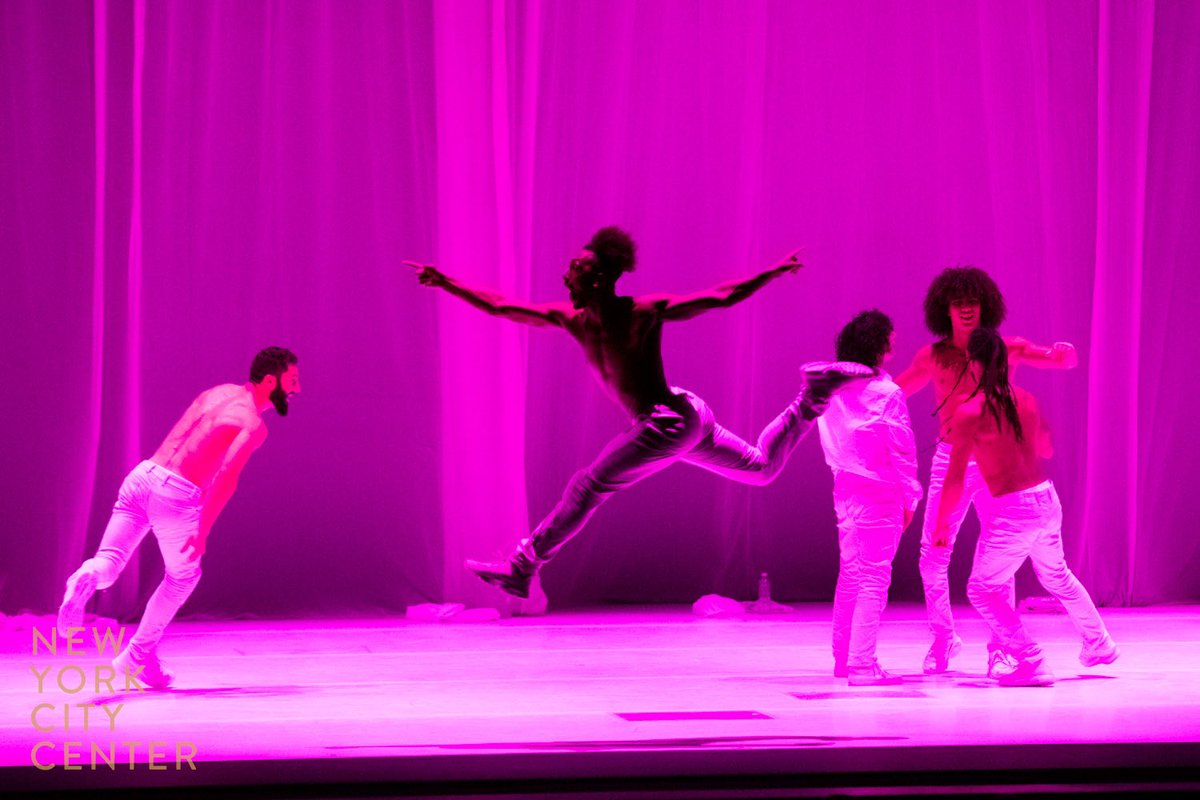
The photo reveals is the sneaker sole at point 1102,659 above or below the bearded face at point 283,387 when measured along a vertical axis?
below

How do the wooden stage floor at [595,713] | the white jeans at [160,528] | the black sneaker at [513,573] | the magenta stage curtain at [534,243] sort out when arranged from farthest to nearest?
the magenta stage curtain at [534,243] → the white jeans at [160,528] → the black sneaker at [513,573] → the wooden stage floor at [595,713]

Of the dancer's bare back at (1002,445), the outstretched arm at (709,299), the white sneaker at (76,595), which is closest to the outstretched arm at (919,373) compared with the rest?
the dancer's bare back at (1002,445)

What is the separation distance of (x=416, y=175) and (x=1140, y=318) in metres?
4.10

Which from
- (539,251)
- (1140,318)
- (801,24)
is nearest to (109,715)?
(539,251)

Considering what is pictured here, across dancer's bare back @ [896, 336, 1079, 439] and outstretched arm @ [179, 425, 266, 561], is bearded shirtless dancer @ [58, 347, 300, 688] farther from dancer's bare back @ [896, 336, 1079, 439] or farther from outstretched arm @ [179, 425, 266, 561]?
dancer's bare back @ [896, 336, 1079, 439]

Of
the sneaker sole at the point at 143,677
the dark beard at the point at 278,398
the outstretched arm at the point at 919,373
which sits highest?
the outstretched arm at the point at 919,373

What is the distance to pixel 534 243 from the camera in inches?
309

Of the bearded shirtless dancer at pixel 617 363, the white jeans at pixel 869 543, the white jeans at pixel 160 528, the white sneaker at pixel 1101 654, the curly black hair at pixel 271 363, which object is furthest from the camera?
the curly black hair at pixel 271 363

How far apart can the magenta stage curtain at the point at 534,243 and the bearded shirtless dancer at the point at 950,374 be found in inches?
94.1

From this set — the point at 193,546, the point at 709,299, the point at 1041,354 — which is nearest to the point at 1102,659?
the point at 1041,354

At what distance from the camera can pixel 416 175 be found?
781 centimetres

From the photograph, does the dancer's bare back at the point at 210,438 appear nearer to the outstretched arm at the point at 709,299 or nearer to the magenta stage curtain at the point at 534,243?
the outstretched arm at the point at 709,299

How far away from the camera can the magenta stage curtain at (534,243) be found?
7.64m

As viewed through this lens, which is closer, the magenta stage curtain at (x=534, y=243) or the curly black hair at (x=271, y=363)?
the curly black hair at (x=271, y=363)
